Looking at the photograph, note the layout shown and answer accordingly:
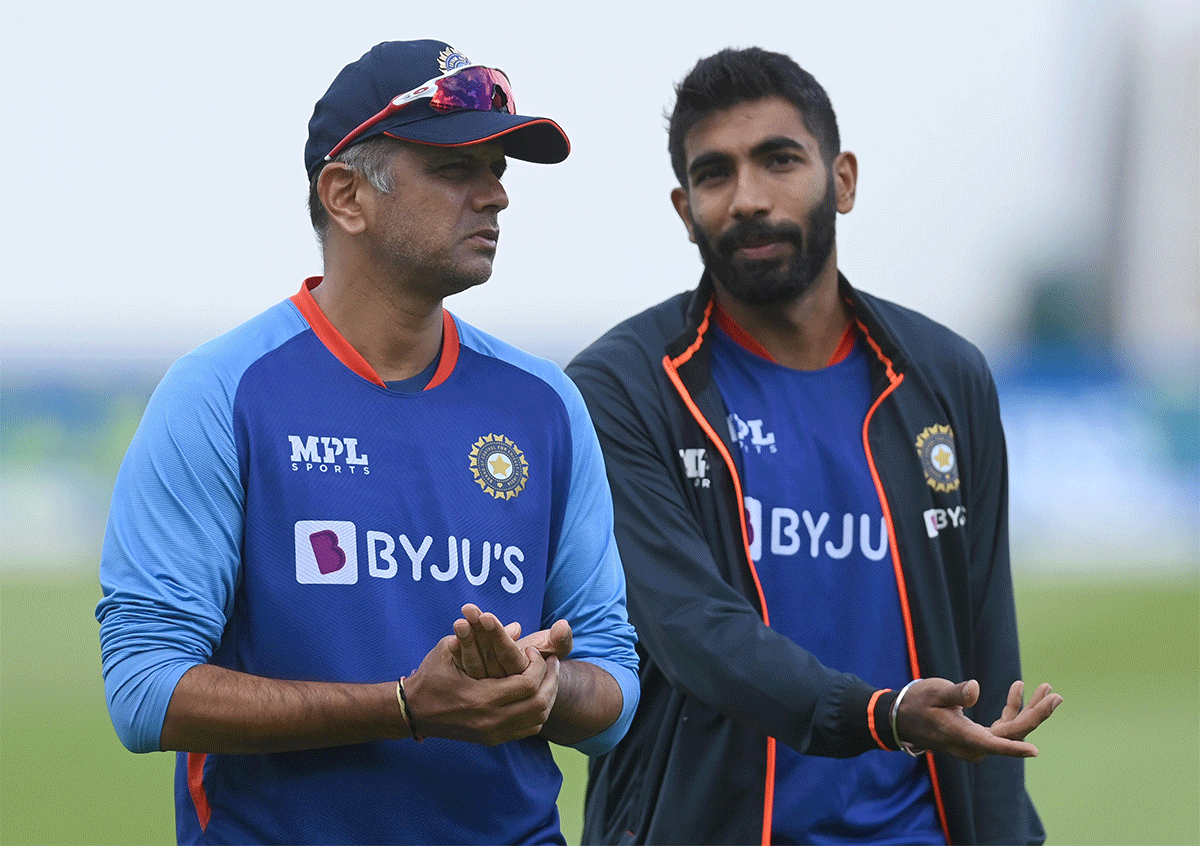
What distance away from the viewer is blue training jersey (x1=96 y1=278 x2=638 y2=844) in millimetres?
2314

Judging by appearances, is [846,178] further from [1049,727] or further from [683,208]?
[1049,727]

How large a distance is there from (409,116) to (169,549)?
90cm

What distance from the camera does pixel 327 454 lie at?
2.47 meters

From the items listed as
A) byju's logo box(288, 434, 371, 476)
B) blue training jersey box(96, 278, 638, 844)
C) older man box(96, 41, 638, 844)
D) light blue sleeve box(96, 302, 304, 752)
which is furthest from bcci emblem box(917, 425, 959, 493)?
light blue sleeve box(96, 302, 304, 752)

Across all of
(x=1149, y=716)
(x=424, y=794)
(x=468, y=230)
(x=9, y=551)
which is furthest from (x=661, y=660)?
(x=9, y=551)

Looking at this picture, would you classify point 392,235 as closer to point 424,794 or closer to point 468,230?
point 468,230

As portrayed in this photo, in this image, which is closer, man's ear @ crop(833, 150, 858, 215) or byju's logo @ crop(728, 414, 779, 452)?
byju's logo @ crop(728, 414, 779, 452)

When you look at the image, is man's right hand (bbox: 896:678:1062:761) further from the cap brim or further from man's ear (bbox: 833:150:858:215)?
man's ear (bbox: 833:150:858:215)

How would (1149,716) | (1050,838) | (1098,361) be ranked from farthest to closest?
(1098,361), (1149,716), (1050,838)

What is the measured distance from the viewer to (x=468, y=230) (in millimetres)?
2600

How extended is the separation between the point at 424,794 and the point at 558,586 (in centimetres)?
47

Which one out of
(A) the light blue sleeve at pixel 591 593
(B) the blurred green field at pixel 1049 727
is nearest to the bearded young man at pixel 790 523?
(A) the light blue sleeve at pixel 591 593

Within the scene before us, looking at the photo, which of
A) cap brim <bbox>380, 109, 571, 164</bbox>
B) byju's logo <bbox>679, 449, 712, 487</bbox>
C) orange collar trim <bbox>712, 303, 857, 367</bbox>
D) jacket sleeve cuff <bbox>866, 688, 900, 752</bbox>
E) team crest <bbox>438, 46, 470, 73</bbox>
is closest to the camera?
cap brim <bbox>380, 109, 571, 164</bbox>

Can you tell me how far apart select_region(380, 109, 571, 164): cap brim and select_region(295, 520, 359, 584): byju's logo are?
2.39ft
